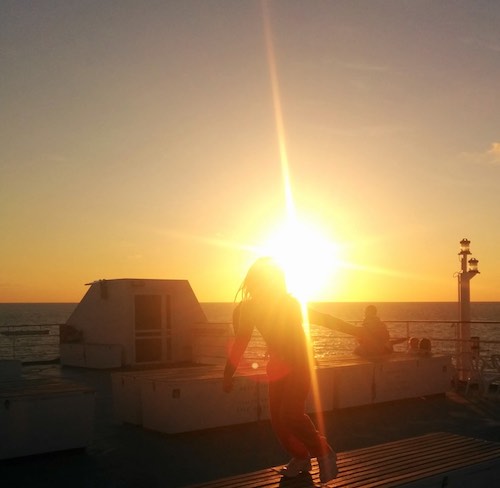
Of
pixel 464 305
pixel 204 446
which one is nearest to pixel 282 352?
pixel 204 446

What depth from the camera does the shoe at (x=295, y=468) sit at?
554cm

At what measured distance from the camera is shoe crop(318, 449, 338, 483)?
5395mm

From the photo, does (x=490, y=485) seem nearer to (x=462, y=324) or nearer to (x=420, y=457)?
(x=420, y=457)

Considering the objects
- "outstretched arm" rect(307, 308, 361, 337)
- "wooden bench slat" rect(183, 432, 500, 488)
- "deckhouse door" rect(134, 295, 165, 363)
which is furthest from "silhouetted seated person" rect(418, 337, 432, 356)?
"deckhouse door" rect(134, 295, 165, 363)

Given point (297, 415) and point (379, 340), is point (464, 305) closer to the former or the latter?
point (379, 340)

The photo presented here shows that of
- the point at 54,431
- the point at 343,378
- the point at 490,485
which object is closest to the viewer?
the point at 490,485

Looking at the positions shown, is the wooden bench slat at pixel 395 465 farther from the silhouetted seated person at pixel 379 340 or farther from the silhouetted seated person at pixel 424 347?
the silhouetted seated person at pixel 424 347

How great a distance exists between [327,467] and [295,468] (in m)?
0.29

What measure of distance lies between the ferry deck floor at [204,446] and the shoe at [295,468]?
152 centimetres

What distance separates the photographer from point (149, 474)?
7.02 metres

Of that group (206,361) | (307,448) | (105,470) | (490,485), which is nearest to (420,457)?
(490,485)

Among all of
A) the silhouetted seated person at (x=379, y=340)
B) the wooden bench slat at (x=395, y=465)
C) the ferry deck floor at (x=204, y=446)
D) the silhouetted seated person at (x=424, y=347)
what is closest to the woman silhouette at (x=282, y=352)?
the wooden bench slat at (x=395, y=465)

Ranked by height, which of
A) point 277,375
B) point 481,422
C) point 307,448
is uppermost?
point 277,375

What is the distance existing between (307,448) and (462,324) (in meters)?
10.0
